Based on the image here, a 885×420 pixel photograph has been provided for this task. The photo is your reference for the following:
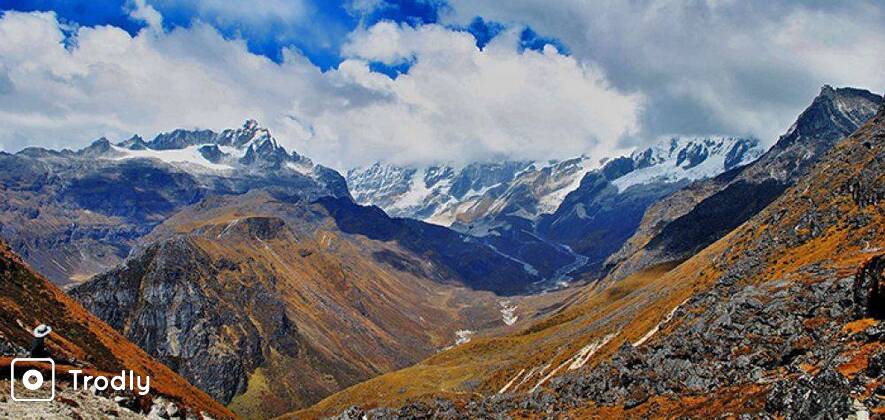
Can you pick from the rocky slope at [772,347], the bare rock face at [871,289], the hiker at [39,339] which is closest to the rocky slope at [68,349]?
the hiker at [39,339]

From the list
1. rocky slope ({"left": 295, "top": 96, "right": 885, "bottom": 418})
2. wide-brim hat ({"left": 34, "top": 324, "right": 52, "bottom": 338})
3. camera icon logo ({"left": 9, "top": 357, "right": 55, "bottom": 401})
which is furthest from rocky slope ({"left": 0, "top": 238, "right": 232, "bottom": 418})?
rocky slope ({"left": 295, "top": 96, "right": 885, "bottom": 418})

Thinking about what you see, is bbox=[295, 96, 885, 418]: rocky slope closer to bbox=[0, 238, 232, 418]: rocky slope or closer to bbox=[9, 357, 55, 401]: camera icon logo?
bbox=[0, 238, 232, 418]: rocky slope

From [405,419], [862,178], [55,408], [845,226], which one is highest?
[862,178]

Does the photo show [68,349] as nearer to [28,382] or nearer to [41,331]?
[41,331]

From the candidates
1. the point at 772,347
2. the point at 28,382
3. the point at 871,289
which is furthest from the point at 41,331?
the point at 871,289

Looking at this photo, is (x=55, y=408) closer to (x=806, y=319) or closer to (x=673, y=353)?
(x=673, y=353)

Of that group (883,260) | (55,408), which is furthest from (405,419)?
(883,260)

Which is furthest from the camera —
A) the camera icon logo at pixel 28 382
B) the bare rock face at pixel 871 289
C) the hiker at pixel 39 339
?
the bare rock face at pixel 871 289

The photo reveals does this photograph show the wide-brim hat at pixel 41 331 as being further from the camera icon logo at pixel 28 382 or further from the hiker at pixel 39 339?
the camera icon logo at pixel 28 382
